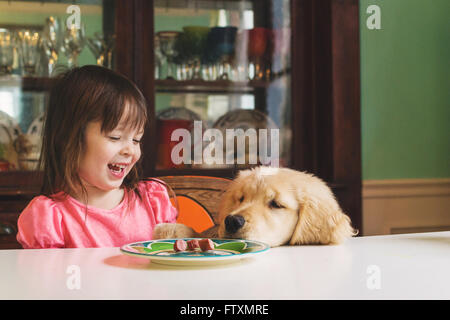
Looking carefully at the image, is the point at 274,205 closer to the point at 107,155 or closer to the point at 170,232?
the point at 170,232

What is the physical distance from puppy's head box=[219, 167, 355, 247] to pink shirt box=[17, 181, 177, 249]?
1.12 feet

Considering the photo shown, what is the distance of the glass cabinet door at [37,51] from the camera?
6.97 ft

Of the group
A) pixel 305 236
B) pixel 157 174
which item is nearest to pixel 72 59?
pixel 157 174

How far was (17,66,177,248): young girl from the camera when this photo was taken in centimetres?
114

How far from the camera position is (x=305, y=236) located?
3.03ft

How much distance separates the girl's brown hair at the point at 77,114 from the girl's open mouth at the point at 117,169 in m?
0.08

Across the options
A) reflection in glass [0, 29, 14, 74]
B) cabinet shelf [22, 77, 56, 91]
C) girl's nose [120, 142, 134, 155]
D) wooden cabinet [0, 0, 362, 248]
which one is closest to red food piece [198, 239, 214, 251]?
girl's nose [120, 142, 134, 155]

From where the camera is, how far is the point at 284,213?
944 millimetres

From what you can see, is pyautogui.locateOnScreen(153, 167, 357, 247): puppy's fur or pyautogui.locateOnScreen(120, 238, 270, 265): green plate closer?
pyautogui.locateOnScreen(120, 238, 270, 265): green plate

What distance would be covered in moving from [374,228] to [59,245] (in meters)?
1.78

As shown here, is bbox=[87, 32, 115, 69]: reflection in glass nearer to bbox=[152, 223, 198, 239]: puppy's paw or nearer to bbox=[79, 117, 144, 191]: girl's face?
bbox=[79, 117, 144, 191]: girl's face

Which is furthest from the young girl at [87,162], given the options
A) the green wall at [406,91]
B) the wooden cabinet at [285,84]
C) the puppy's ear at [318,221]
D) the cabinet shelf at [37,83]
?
the green wall at [406,91]

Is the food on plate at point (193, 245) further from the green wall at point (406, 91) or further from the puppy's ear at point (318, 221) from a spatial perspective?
the green wall at point (406, 91)
